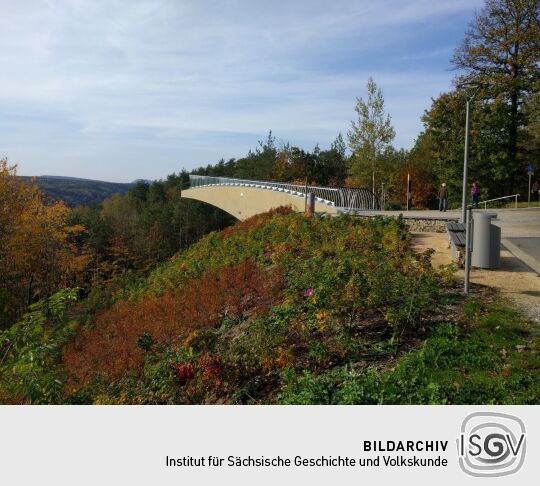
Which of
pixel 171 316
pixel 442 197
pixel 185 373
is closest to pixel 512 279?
pixel 185 373

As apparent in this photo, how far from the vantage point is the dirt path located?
27.4 feet

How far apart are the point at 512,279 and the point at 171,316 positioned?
7758mm

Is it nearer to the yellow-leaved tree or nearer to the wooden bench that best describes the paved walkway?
the wooden bench

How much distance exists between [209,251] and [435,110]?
22.3 m

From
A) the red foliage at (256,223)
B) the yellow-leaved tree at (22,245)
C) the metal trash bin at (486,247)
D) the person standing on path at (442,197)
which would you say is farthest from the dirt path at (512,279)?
the yellow-leaved tree at (22,245)

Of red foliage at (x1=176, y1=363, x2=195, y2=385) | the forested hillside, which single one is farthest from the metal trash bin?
red foliage at (x1=176, y1=363, x2=195, y2=385)

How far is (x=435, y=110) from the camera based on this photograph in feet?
111

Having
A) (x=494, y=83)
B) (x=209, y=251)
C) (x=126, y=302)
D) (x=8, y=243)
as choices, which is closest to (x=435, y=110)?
(x=494, y=83)

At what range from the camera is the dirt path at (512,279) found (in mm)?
8359

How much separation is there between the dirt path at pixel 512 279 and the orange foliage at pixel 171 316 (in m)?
4.25

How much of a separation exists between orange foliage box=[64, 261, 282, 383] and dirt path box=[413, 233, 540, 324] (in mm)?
4247
